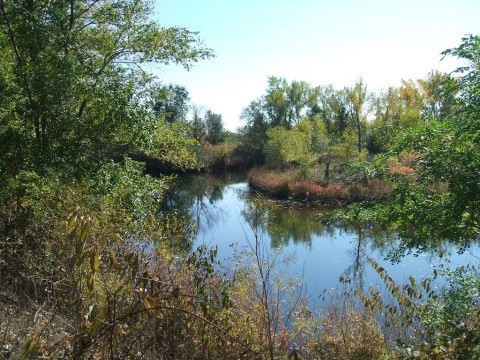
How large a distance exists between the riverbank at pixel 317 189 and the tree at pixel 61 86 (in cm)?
1838

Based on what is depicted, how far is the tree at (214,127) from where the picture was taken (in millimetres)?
56125

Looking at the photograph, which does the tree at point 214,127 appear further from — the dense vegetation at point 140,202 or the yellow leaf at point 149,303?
the yellow leaf at point 149,303

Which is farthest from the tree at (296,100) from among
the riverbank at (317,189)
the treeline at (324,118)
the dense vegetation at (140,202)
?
the dense vegetation at (140,202)

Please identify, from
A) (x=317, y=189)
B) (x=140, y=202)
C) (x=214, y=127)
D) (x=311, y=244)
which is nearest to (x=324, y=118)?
(x=214, y=127)

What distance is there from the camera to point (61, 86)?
7809 mm

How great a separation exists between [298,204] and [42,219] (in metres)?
23.6

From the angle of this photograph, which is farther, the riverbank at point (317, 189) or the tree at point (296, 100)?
the tree at point (296, 100)

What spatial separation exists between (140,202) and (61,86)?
2632mm

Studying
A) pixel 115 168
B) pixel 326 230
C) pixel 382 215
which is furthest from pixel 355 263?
pixel 115 168

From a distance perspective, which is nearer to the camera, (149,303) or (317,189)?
(149,303)

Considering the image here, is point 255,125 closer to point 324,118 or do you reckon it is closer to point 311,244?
point 324,118

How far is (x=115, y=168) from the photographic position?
28.5 ft

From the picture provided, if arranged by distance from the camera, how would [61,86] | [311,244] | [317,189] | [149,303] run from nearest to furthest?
[149,303] → [61,86] → [311,244] → [317,189]

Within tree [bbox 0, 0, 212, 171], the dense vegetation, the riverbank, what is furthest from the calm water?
tree [bbox 0, 0, 212, 171]
